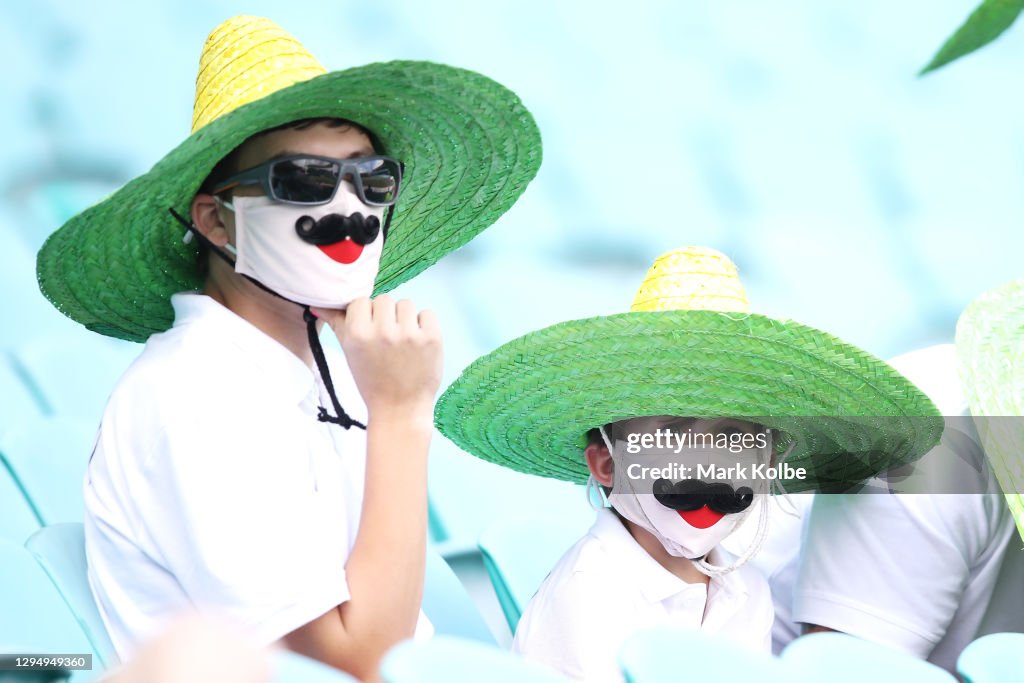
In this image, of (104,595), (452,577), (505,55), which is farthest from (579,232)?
(104,595)

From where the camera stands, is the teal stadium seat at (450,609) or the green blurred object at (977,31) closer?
the green blurred object at (977,31)

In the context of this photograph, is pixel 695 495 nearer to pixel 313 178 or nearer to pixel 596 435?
pixel 596 435

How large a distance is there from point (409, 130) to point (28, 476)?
0.96 metres

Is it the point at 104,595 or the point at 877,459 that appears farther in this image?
the point at 877,459

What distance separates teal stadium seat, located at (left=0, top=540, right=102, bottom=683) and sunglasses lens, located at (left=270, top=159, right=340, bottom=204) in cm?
57

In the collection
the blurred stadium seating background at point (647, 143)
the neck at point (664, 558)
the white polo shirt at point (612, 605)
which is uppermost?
the blurred stadium seating background at point (647, 143)

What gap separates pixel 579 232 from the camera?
15.2 feet

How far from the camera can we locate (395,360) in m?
1.83

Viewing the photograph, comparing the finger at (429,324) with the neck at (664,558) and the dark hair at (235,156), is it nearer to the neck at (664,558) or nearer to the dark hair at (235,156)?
the dark hair at (235,156)

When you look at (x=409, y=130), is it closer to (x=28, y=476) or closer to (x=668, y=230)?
(x=28, y=476)

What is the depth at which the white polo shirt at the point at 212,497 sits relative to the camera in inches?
66.9

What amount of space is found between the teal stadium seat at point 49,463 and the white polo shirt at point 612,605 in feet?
2.82

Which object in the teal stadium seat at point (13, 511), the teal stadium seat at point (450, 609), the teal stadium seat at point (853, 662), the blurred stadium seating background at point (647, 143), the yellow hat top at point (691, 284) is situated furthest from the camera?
the blurred stadium seating background at point (647, 143)

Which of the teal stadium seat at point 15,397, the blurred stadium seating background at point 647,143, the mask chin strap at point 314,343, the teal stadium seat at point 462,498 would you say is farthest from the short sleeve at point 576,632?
the teal stadium seat at point 15,397
